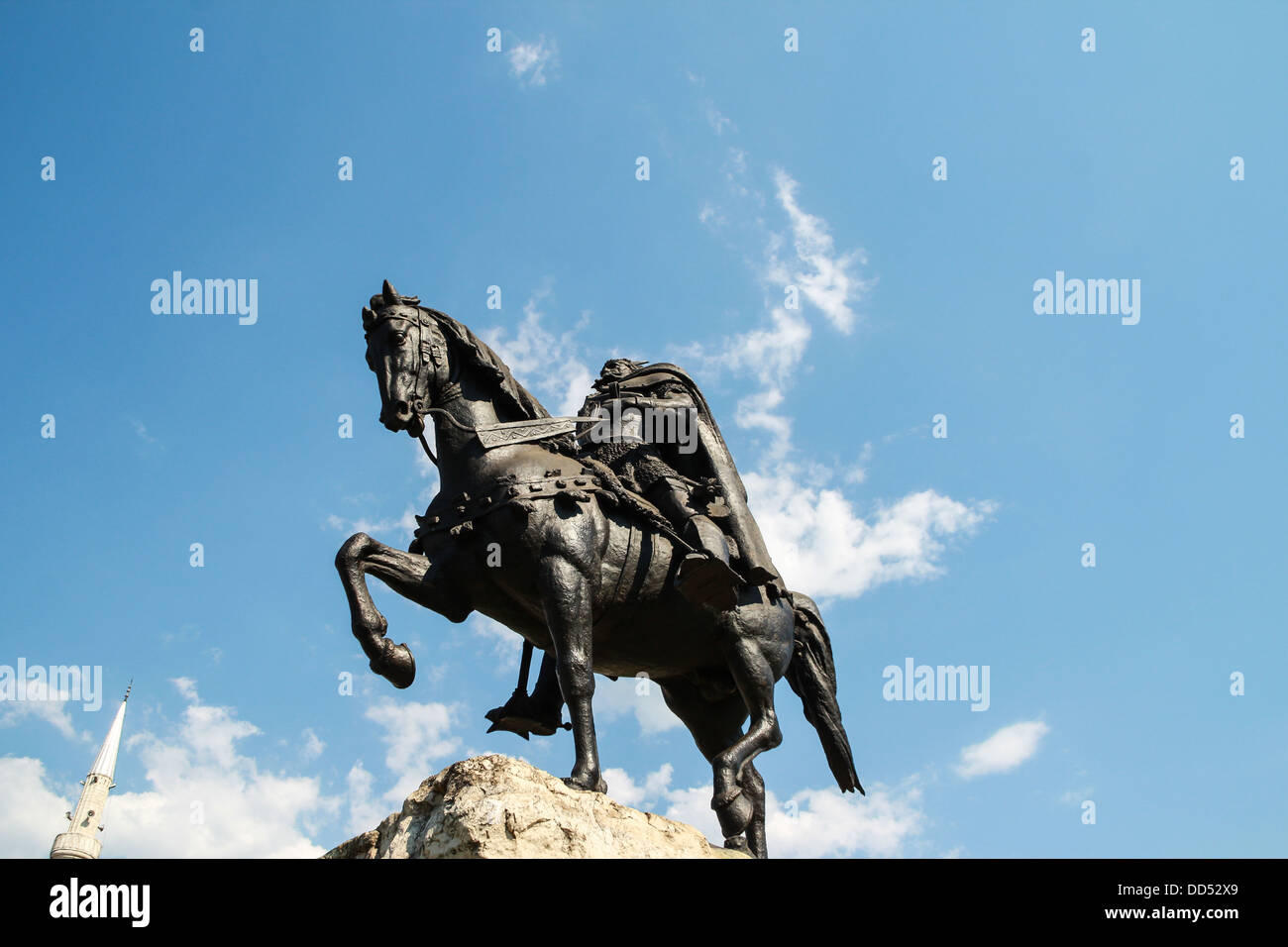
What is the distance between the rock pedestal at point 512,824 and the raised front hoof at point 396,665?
1077 mm

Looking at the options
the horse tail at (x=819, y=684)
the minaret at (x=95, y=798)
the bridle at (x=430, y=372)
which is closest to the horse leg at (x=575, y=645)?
the bridle at (x=430, y=372)

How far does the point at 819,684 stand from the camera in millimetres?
9969

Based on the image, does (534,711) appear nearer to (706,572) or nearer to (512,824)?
(706,572)

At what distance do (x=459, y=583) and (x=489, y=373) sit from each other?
1783 mm

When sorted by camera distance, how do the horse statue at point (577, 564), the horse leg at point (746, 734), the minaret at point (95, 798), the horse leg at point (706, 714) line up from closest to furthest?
the horse statue at point (577, 564) < the horse leg at point (746, 734) < the horse leg at point (706, 714) < the minaret at point (95, 798)

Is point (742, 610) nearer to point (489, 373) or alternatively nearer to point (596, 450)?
point (596, 450)

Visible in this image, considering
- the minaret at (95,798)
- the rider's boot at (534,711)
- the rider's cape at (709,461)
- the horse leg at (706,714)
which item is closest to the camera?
the rider's boot at (534,711)

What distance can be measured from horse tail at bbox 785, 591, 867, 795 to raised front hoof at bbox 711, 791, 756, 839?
1889 millimetres

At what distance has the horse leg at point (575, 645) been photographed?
7.55 meters

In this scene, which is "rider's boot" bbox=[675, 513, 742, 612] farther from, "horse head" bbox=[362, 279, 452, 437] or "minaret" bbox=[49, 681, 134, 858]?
"minaret" bbox=[49, 681, 134, 858]

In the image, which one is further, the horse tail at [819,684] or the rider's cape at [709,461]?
the horse tail at [819,684]

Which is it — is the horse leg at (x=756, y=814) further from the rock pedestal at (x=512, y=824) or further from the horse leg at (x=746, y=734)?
the rock pedestal at (x=512, y=824)

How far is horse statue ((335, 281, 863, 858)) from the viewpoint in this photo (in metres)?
7.96

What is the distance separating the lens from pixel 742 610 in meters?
8.99
